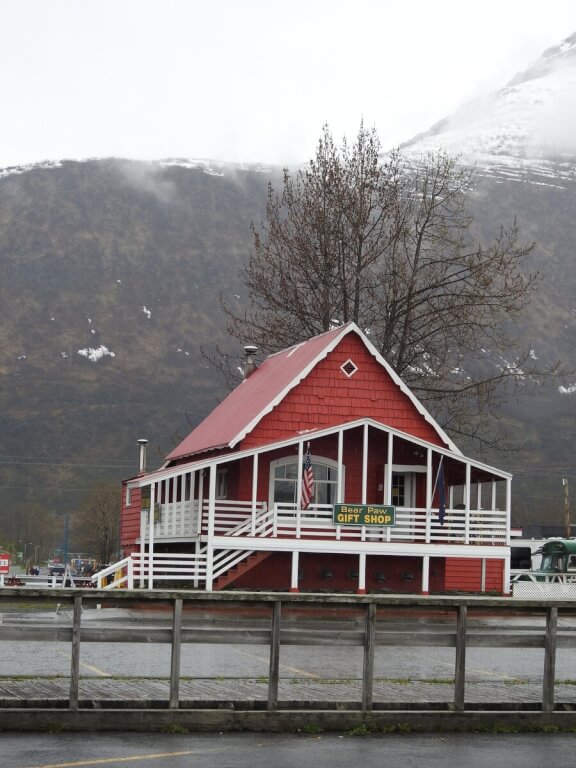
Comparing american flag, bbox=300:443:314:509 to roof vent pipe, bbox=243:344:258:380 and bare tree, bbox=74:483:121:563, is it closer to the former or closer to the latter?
roof vent pipe, bbox=243:344:258:380

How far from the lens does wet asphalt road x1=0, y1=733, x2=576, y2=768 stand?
10555mm

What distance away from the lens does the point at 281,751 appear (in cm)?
1123

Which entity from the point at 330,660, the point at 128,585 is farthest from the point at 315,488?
the point at 330,660

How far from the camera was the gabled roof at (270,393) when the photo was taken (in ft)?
136

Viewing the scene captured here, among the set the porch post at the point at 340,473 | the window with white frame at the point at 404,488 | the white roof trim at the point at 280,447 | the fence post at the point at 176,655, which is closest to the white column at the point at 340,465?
the porch post at the point at 340,473

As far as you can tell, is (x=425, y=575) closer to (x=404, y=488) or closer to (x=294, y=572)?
(x=294, y=572)

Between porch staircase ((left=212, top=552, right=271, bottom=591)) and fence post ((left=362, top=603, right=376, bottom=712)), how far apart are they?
84.8ft

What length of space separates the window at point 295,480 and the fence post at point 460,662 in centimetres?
2859

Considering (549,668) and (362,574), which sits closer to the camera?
(549,668)

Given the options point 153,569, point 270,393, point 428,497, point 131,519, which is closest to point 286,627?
point 153,569

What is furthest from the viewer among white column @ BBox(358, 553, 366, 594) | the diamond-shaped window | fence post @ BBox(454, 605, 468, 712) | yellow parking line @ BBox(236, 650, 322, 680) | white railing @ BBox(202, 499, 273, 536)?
the diamond-shaped window

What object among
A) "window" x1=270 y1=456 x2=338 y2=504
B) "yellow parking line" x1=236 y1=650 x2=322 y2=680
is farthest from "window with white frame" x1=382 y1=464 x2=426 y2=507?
"yellow parking line" x1=236 y1=650 x2=322 y2=680

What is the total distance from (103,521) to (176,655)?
363ft

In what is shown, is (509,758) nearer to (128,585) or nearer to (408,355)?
(128,585)
